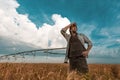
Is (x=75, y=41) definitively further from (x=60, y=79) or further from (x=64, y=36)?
(x=60, y=79)

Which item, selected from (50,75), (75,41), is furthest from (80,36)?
(50,75)

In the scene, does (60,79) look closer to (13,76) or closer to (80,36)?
(13,76)

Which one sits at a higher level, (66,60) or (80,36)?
(80,36)

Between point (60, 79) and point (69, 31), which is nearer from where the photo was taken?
point (60, 79)

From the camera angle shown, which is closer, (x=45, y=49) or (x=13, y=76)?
(x=13, y=76)

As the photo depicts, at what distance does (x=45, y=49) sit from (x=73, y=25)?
2.83 metres

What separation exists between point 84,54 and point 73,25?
83 cm

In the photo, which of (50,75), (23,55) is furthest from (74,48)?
(50,75)

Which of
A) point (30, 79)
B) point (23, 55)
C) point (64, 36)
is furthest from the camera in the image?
point (23, 55)

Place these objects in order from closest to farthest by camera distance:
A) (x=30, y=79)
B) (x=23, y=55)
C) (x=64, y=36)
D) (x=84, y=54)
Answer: (x=30, y=79) < (x=84, y=54) < (x=64, y=36) < (x=23, y=55)

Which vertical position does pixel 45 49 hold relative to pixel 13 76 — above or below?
above

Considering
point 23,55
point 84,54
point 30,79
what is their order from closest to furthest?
point 30,79, point 84,54, point 23,55

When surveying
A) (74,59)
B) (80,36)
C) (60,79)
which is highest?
(80,36)

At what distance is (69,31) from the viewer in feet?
29.3
